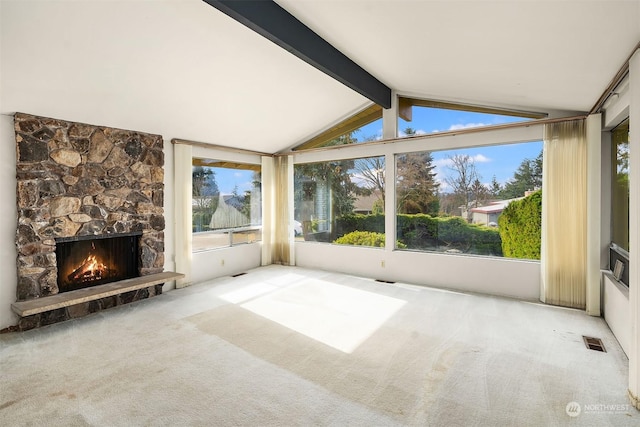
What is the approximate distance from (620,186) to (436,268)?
2402 mm

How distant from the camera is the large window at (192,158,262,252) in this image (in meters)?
5.48

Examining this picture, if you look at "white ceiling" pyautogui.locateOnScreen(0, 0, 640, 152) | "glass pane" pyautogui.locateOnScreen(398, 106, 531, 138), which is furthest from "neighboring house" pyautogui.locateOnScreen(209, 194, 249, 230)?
"glass pane" pyautogui.locateOnScreen(398, 106, 531, 138)

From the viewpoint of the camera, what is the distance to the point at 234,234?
20.2ft

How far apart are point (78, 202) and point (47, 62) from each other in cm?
169

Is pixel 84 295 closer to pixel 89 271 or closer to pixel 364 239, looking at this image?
pixel 89 271

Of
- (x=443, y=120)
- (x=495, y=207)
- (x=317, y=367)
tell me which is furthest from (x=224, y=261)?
(x=495, y=207)

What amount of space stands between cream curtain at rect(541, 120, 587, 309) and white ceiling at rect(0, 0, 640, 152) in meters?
0.43

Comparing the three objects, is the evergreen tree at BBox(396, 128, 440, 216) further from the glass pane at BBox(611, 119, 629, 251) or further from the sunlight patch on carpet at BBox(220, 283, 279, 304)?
the sunlight patch on carpet at BBox(220, 283, 279, 304)

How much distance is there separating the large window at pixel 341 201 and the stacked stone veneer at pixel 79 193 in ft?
9.12

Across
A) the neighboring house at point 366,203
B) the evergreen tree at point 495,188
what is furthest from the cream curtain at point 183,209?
the evergreen tree at point 495,188

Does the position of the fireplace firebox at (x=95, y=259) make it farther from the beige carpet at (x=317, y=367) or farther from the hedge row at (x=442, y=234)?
the hedge row at (x=442, y=234)

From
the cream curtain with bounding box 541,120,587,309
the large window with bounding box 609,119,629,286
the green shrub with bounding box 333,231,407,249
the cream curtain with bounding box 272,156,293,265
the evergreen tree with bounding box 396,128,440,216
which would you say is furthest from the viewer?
the cream curtain with bounding box 272,156,293,265

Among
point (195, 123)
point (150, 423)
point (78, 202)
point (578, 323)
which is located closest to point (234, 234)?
point (195, 123)

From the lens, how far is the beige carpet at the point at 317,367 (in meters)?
2.08
